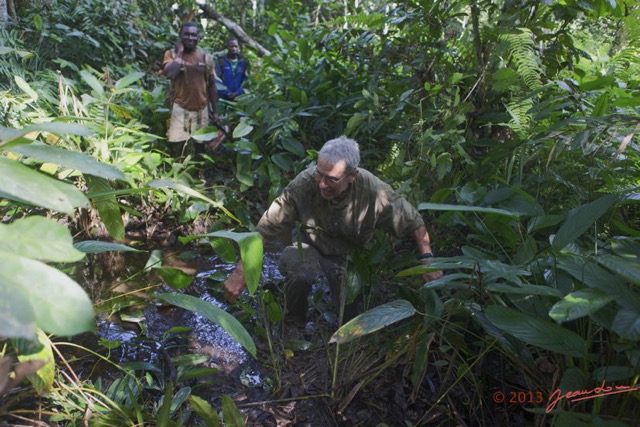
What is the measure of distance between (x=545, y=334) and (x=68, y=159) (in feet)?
4.51

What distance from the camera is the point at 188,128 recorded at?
5359mm

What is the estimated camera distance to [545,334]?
1572mm

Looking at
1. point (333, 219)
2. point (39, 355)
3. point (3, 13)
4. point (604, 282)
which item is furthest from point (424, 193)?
point (3, 13)

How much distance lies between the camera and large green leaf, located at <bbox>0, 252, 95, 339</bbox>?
687 millimetres

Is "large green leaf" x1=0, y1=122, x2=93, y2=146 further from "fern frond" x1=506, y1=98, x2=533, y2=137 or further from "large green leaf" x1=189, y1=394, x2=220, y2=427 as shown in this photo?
Result: "fern frond" x1=506, y1=98, x2=533, y2=137

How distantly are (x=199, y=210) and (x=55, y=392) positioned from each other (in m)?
2.59

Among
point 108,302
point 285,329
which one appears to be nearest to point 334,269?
point 285,329

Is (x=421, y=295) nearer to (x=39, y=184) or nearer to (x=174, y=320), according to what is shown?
(x=174, y=320)

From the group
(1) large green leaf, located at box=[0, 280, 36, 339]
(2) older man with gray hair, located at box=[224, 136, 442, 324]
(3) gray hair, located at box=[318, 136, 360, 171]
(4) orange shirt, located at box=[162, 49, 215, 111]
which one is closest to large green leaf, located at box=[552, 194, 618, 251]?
(2) older man with gray hair, located at box=[224, 136, 442, 324]

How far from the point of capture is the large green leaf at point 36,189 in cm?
85

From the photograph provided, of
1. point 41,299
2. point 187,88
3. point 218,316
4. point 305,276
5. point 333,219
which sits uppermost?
point 41,299

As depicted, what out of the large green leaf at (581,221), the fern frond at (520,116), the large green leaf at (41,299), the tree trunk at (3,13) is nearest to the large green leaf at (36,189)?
the large green leaf at (41,299)

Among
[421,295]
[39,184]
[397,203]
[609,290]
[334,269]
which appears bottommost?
[334,269]

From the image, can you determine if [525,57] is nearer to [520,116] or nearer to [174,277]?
[520,116]
